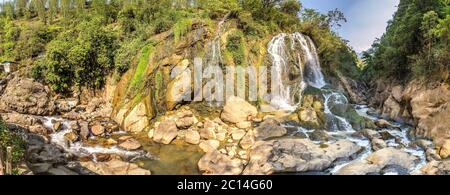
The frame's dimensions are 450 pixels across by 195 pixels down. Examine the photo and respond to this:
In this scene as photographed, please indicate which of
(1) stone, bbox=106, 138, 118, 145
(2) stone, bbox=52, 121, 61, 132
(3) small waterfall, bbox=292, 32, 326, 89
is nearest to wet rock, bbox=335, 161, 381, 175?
(1) stone, bbox=106, 138, 118, 145

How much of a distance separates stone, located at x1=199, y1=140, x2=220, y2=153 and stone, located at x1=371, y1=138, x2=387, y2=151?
14.4 ft

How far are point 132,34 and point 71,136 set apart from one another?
20.5ft

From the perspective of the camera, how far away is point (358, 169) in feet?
24.2

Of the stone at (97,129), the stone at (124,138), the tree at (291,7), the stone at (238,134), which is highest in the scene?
the tree at (291,7)

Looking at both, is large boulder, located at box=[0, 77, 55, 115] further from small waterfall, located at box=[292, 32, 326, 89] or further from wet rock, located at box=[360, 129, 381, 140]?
wet rock, located at box=[360, 129, 381, 140]

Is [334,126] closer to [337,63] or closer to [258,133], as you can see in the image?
[258,133]

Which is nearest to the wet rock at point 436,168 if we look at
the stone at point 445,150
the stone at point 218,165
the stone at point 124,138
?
the stone at point 445,150

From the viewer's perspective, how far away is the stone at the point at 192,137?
31.4 feet

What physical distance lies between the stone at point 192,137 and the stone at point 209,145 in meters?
0.25

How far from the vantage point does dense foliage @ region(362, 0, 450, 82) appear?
33.5ft

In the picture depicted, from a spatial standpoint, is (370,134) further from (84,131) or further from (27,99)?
(27,99)

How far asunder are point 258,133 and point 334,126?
9.68 ft

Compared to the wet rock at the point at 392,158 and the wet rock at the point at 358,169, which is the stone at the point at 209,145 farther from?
the wet rock at the point at 392,158

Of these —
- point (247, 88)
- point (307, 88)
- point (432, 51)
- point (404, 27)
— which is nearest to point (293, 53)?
point (307, 88)
